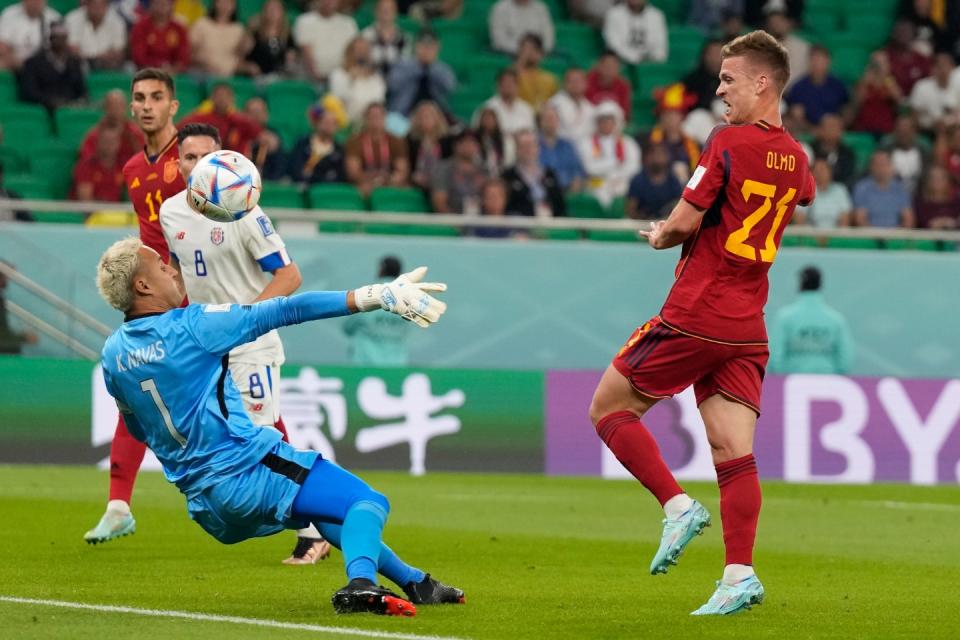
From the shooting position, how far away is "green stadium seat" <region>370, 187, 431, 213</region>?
1867 cm

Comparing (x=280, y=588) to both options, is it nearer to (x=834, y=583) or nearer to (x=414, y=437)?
(x=834, y=583)

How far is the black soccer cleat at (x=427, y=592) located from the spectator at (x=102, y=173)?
11.0 metres

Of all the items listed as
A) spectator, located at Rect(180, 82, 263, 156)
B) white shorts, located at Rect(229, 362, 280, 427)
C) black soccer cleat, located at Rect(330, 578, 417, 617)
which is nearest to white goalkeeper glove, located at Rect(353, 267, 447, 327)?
black soccer cleat, located at Rect(330, 578, 417, 617)

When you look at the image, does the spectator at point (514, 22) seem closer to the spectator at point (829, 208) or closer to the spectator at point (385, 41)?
the spectator at point (385, 41)

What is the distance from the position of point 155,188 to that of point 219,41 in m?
10.1

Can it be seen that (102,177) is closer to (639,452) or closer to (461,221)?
(461,221)

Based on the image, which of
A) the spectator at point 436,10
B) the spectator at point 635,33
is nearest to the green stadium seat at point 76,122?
the spectator at point 436,10

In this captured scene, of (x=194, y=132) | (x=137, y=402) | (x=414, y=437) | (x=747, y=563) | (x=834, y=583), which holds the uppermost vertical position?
(x=194, y=132)

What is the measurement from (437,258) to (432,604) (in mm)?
10773

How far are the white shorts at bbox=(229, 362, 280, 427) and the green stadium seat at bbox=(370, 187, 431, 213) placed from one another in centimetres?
951

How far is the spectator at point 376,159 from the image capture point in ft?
61.2

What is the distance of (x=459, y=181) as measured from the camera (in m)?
18.6

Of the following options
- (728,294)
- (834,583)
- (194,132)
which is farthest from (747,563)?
(194,132)

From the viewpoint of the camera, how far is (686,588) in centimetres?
858
